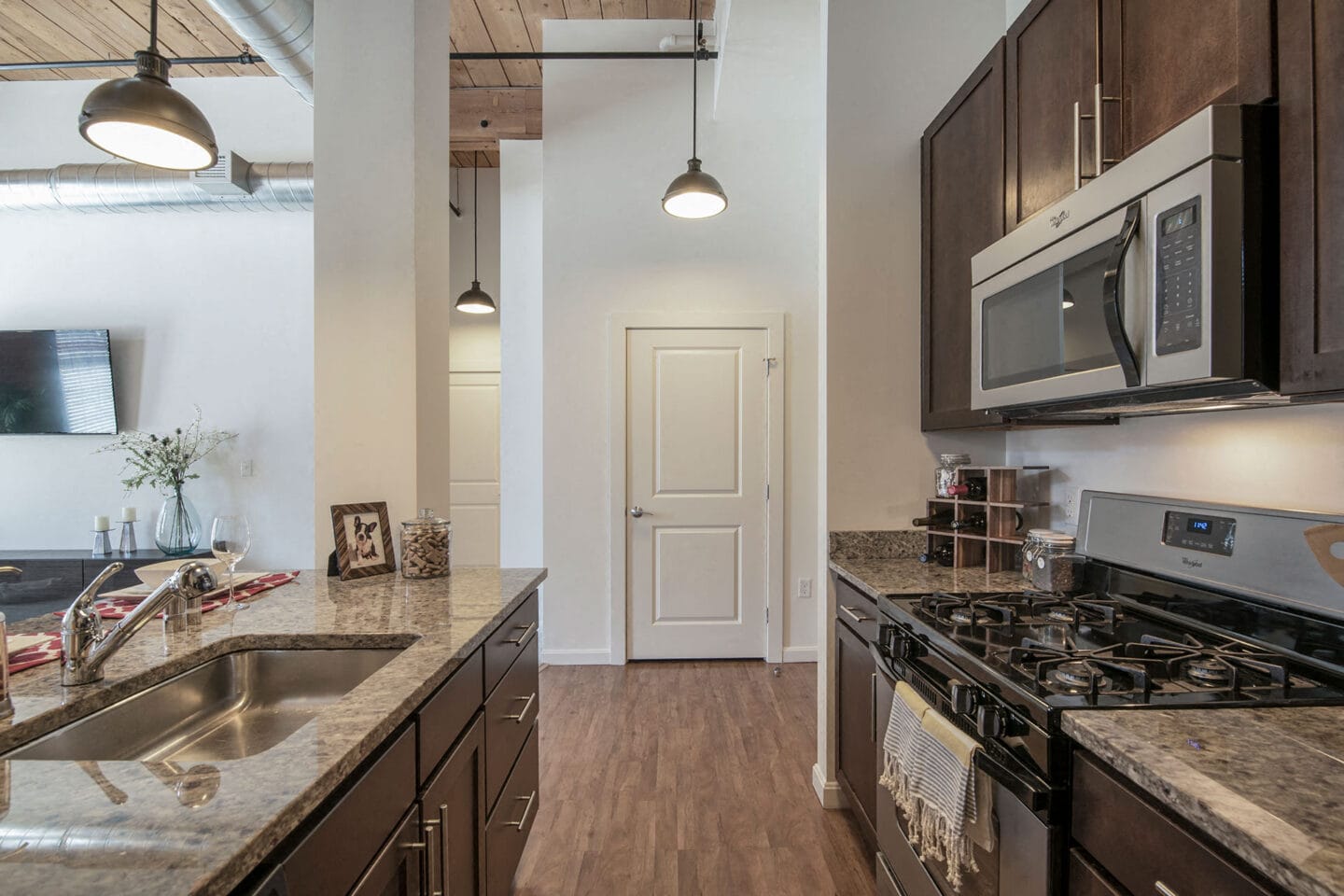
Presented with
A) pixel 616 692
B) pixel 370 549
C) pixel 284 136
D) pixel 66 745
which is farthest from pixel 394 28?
pixel 616 692

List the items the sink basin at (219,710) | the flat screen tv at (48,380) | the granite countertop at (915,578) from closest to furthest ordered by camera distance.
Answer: the sink basin at (219,710)
the granite countertop at (915,578)
the flat screen tv at (48,380)

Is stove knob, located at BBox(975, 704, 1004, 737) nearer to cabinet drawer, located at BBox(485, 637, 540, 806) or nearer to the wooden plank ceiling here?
cabinet drawer, located at BBox(485, 637, 540, 806)

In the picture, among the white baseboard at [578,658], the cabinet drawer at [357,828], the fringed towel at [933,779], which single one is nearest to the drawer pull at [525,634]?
the cabinet drawer at [357,828]

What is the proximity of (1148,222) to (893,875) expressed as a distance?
5.15ft

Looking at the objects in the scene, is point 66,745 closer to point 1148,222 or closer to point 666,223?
point 1148,222

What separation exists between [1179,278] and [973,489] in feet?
3.53

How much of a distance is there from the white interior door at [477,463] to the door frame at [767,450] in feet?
5.62

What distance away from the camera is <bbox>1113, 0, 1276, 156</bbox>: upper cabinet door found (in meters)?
1.00

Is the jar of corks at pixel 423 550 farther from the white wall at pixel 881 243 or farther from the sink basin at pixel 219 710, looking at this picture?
the white wall at pixel 881 243

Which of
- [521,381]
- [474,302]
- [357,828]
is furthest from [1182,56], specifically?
[474,302]

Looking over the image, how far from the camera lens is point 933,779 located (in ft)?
3.99

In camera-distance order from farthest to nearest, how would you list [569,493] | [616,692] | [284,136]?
[284,136], [569,493], [616,692]

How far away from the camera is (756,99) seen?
131 inches

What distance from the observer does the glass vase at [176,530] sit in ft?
12.1
